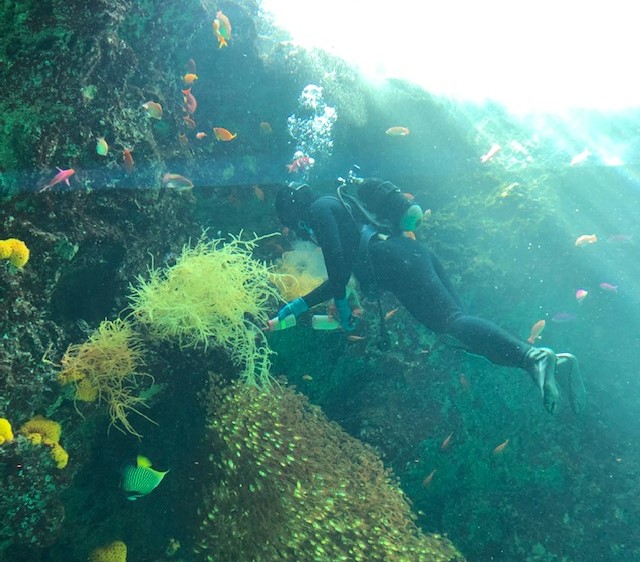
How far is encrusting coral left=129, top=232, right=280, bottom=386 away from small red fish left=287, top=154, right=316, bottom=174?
2936 mm

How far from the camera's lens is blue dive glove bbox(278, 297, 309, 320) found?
18.0 ft

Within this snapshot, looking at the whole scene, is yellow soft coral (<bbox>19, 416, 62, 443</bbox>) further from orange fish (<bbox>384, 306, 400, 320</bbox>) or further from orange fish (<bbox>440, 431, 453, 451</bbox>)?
orange fish (<bbox>440, 431, 453, 451</bbox>)

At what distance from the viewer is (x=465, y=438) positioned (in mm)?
6789

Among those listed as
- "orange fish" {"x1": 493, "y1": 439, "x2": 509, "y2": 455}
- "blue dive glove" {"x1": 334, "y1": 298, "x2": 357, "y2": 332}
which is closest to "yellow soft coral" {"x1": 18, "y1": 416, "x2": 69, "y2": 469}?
"blue dive glove" {"x1": 334, "y1": 298, "x2": 357, "y2": 332}

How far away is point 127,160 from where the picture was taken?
5.25 m

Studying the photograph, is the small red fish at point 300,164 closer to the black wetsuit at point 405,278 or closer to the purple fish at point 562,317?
the black wetsuit at point 405,278

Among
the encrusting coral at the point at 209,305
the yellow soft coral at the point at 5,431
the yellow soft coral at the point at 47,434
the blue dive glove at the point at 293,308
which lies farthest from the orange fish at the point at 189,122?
the yellow soft coral at the point at 5,431

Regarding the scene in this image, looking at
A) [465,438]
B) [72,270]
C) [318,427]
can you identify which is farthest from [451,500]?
[72,270]

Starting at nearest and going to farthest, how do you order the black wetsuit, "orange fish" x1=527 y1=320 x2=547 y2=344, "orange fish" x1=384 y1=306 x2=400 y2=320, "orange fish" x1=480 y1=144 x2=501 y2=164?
the black wetsuit, "orange fish" x1=384 y1=306 x2=400 y2=320, "orange fish" x1=527 y1=320 x2=547 y2=344, "orange fish" x1=480 y1=144 x2=501 y2=164

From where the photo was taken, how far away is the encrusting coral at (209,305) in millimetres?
4848

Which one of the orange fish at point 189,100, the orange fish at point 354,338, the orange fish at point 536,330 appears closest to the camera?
the orange fish at point 354,338

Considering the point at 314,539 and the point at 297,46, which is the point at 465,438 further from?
the point at 297,46

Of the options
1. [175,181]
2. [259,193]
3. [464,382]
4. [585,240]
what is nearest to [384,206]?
[259,193]

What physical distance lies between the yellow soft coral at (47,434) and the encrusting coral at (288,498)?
1500 mm
